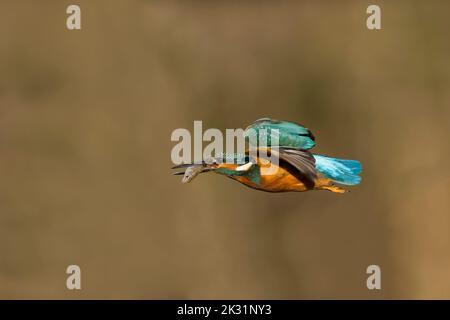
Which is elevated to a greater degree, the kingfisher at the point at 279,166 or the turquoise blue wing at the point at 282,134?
the turquoise blue wing at the point at 282,134

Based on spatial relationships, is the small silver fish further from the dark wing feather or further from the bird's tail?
the bird's tail

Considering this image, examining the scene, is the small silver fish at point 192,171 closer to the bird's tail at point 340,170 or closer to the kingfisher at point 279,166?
the kingfisher at point 279,166

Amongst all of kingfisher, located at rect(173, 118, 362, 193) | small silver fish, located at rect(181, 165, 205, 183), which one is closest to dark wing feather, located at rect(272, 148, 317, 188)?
kingfisher, located at rect(173, 118, 362, 193)

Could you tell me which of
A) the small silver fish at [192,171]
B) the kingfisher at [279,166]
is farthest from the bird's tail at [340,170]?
the small silver fish at [192,171]

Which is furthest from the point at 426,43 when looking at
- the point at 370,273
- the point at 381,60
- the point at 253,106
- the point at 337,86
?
the point at 370,273

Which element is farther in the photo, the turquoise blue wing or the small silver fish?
the turquoise blue wing

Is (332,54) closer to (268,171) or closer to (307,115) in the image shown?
(307,115)

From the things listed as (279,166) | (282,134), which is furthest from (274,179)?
(282,134)
